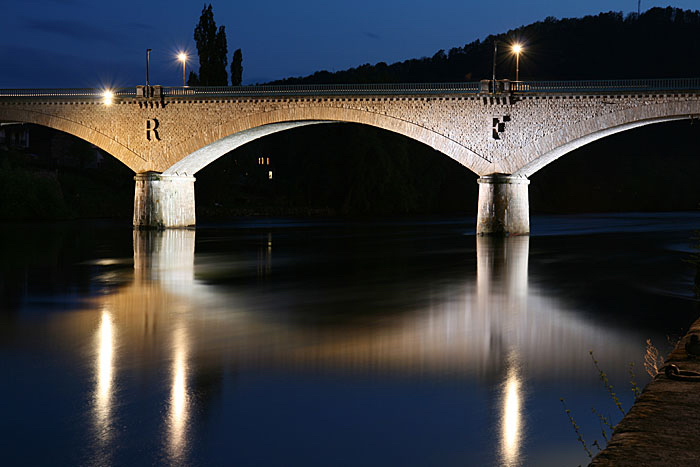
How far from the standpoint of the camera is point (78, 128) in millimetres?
42719

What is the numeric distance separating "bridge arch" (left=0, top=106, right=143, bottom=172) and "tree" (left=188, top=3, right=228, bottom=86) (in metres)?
13.8

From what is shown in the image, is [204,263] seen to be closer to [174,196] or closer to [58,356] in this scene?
[58,356]

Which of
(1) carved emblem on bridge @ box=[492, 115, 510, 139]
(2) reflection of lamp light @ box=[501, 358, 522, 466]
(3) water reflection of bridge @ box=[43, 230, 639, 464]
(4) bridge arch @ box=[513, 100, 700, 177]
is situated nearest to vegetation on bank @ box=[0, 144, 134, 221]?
(1) carved emblem on bridge @ box=[492, 115, 510, 139]

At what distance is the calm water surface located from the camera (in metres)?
6.65

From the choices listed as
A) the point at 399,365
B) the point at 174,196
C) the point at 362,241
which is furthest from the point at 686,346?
the point at 174,196

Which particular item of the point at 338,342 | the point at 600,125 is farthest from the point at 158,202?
the point at 338,342

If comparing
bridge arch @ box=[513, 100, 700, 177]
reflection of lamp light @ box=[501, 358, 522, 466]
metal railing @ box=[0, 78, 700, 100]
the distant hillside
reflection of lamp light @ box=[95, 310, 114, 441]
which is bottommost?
reflection of lamp light @ box=[501, 358, 522, 466]

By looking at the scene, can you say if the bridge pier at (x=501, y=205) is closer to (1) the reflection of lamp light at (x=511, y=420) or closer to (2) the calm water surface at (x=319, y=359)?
(2) the calm water surface at (x=319, y=359)

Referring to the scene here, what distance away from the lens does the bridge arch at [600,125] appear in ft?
108

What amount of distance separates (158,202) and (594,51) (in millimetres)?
98559

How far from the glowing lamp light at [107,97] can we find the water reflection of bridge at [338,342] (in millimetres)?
27188

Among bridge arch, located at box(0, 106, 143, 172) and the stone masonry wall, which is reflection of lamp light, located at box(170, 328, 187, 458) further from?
bridge arch, located at box(0, 106, 143, 172)

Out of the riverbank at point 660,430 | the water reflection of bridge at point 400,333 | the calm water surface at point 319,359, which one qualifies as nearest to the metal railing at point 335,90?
the calm water surface at point 319,359

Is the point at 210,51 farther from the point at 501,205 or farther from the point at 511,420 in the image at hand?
the point at 511,420
